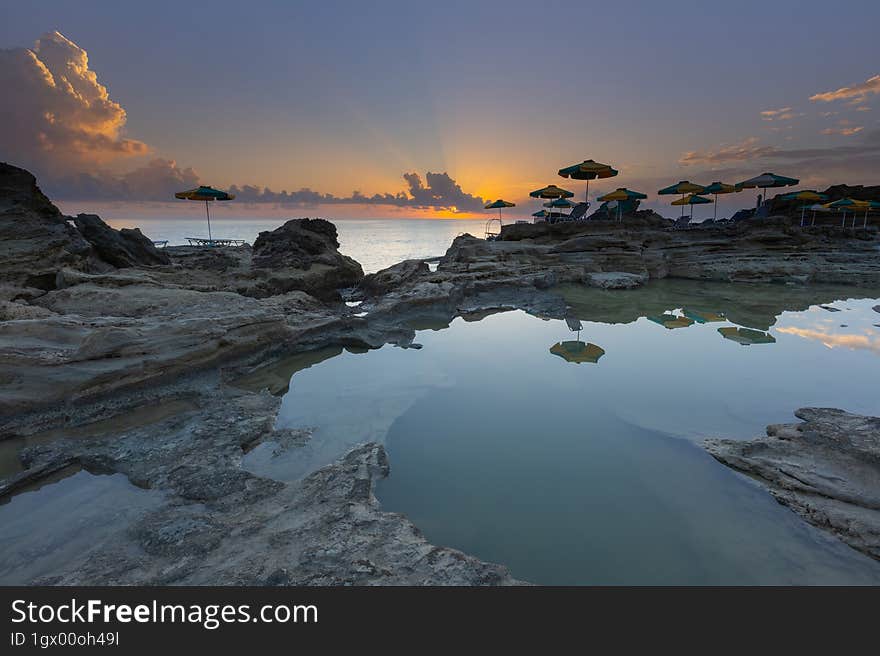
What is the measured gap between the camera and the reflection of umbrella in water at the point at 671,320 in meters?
16.2

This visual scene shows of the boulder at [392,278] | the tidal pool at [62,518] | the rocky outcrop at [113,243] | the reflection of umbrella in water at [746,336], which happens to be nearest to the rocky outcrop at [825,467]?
the reflection of umbrella in water at [746,336]

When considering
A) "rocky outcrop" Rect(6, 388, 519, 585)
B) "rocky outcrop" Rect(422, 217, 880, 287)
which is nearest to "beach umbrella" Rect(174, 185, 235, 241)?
"rocky outcrop" Rect(422, 217, 880, 287)

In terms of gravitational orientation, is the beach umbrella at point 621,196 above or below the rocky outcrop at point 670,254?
above

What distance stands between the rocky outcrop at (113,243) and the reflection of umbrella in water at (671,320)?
21840 mm

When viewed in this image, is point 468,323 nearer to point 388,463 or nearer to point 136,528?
point 388,463

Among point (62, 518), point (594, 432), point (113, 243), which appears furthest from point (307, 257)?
point (594, 432)

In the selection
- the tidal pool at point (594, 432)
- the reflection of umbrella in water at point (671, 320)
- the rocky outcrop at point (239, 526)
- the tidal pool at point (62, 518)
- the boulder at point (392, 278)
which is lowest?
the tidal pool at point (594, 432)

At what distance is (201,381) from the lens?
9102mm

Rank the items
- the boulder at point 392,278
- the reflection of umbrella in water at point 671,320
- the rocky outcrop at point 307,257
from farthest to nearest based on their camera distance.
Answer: the boulder at point 392,278, the rocky outcrop at point 307,257, the reflection of umbrella in water at point 671,320

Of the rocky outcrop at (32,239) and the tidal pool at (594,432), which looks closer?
the tidal pool at (594,432)

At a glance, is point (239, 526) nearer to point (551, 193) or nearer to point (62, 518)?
point (62, 518)

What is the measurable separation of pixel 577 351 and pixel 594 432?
557 centimetres

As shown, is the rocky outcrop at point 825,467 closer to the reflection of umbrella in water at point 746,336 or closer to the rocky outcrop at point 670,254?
the reflection of umbrella in water at point 746,336
